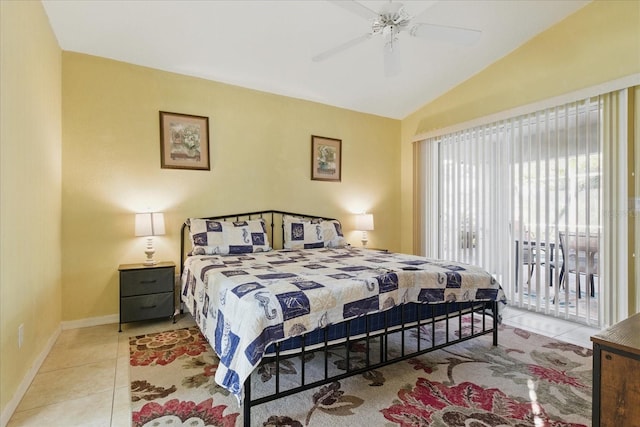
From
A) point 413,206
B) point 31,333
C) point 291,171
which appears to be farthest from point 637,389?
point 413,206

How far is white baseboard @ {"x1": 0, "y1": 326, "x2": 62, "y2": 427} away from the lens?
180 cm

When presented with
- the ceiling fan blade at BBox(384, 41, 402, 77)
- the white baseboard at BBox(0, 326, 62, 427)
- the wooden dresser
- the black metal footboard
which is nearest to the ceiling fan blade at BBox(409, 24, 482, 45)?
the ceiling fan blade at BBox(384, 41, 402, 77)

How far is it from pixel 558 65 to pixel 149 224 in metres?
4.81

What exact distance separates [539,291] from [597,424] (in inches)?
119

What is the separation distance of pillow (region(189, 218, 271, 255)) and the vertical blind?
287 centimetres

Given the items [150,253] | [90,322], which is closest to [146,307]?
[150,253]

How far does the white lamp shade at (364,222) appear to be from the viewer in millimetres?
4922

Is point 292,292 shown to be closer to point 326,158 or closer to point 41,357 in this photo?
point 41,357

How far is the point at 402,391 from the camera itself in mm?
2100

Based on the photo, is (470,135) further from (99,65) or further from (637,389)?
(99,65)

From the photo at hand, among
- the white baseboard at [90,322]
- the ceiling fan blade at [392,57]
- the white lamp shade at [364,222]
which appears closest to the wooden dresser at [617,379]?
the ceiling fan blade at [392,57]

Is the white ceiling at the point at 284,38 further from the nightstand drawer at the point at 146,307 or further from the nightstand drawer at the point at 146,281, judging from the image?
the nightstand drawer at the point at 146,307

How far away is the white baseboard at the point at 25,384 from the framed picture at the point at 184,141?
79.3 inches

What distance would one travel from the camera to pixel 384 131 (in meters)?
5.53
